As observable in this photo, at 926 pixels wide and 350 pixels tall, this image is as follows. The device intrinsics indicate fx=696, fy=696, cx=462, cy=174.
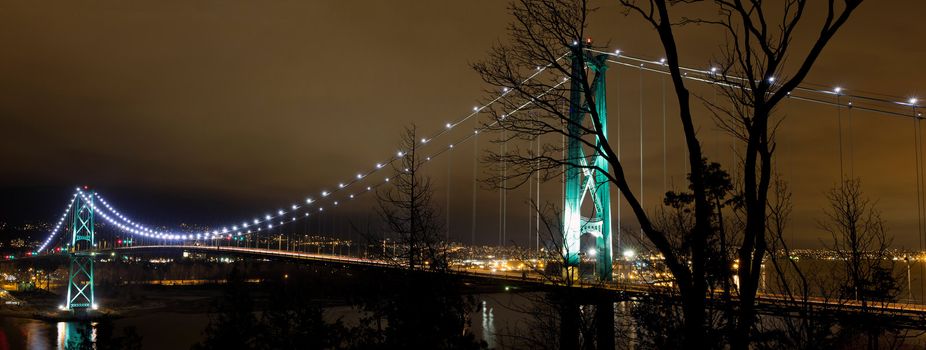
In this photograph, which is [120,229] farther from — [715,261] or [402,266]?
[715,261]

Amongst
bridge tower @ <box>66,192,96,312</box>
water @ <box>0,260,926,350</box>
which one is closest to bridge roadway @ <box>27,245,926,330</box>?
water @ <box>0,260,926,350</box>

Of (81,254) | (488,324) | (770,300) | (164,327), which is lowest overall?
(164,327)

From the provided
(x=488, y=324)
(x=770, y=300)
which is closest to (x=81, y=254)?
(x=488, y=324)

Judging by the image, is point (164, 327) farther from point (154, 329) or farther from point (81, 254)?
point (81, 254)

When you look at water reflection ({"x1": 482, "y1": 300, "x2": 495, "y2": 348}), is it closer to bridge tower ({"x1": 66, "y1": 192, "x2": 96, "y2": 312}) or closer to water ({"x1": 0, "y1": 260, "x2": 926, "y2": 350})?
water ({"x1": 0, "y1": 260, "x2": 926, "y2": 350})

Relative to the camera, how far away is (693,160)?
439cm

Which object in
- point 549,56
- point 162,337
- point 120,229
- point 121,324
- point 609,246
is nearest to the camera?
point 549,56

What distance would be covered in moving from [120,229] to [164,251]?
88.5 feet

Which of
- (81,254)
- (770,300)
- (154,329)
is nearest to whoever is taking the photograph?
(770,300)

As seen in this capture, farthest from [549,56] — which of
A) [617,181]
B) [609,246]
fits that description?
[609,246]

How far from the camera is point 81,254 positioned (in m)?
66.2

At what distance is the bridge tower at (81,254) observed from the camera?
62969mm

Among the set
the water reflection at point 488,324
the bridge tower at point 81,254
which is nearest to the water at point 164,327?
the water reflection at point 488,324

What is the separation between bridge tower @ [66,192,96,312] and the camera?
63.0 m
